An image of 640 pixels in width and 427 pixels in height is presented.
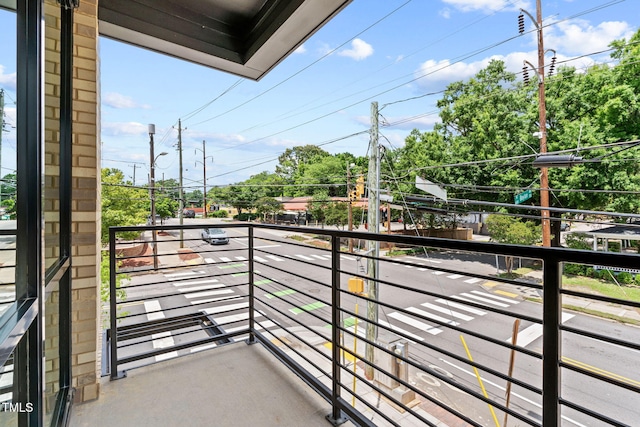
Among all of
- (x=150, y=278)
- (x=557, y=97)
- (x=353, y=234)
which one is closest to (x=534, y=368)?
(x=353, y=234)

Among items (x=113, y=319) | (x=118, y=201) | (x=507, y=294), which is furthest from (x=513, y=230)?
(x=118, y=201)

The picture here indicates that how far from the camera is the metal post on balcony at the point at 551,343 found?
0.67 m

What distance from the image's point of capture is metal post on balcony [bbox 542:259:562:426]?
67 cm

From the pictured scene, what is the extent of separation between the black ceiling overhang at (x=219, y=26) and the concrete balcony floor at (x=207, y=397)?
6.42 ft

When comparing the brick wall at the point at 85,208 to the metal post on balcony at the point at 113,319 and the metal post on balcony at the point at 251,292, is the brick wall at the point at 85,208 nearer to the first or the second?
the metal post on balcony at the point at 113,319

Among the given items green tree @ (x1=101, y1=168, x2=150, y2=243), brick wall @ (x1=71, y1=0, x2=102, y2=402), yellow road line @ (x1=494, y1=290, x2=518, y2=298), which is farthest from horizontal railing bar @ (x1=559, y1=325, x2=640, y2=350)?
yellow road line @ (x1=494, y1=290, x2=518, y2=298)

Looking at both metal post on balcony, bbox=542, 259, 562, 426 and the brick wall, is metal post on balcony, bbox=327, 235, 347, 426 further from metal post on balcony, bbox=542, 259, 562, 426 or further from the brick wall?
the brick wall

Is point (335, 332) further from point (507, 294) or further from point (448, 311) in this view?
point (507, 294)

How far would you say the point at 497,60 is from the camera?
12094mm

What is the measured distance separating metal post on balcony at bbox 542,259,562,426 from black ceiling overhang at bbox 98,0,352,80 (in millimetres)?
1552

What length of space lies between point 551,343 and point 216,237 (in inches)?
44.6

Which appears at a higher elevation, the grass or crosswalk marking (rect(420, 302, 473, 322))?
the grass

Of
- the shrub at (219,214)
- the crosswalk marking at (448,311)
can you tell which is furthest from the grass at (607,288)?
the shrub at (219,214)

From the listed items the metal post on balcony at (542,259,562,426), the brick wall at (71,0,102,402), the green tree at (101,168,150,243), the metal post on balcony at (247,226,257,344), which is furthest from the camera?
the green tree at (101,168,150,243)
